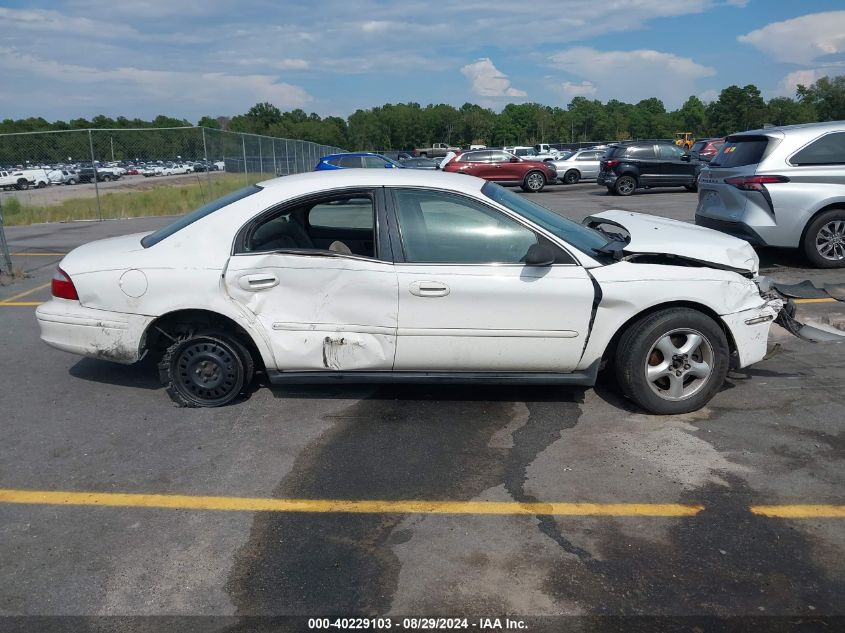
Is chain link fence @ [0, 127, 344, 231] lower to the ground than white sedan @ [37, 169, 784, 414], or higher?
higher

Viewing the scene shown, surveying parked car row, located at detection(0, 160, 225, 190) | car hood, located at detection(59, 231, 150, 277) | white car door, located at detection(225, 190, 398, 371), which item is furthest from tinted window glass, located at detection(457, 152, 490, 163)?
white car door, located at detection(225, 190, 398, 371)

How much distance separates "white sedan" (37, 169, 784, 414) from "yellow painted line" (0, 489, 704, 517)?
→ 112 centimetres

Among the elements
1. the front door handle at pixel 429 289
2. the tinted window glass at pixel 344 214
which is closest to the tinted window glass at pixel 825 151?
the tinted window glass at pixel 344 214

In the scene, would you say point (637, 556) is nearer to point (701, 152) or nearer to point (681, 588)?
point (681, 588)

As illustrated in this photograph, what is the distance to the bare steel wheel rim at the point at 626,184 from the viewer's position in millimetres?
21891

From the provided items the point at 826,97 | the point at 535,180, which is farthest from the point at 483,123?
the point at 535,180

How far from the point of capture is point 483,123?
120m

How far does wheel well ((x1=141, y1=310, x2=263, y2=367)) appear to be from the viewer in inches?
183

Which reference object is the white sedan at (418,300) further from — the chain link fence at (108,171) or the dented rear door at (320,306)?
the chain link fence at (108,171)

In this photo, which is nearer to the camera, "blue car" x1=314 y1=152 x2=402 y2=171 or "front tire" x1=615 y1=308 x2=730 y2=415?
"front tire" x1=615 y1=308 x2=730 y2=415

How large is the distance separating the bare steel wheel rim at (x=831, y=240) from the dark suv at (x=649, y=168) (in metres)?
13.7

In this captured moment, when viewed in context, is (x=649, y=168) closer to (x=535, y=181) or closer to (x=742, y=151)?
(x=535, y=181)

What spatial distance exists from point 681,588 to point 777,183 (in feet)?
22.2

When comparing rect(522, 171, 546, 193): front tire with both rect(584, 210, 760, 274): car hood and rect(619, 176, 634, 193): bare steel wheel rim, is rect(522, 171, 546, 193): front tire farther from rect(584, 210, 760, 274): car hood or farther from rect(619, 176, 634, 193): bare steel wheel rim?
rect(584, 210, 760, 274): car hood
